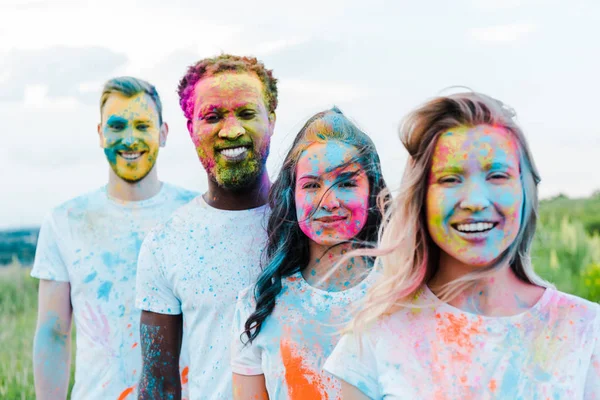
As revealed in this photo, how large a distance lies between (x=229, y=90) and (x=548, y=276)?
16.2 feet

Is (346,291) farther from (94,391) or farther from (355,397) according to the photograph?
(94,391)

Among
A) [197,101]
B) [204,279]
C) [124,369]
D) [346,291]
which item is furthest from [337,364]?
[124,369]

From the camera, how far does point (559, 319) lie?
108 inches

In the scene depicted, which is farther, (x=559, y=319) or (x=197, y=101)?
(x=197, y=101)

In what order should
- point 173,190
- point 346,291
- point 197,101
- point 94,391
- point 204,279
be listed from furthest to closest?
point 173,190, point 94,391, point 197,101, point 204,279, point 346,291

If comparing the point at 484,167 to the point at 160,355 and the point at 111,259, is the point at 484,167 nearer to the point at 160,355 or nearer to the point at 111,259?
the point at 160,355

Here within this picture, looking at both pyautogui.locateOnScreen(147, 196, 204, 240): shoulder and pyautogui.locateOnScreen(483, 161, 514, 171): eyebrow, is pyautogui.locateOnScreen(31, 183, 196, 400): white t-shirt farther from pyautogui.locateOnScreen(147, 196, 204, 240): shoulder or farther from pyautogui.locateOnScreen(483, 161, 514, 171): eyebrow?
pyautogui.locateOnScreen(483, 161, 514, 171): eyebrow

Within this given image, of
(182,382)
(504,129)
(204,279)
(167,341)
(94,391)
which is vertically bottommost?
(94,391)

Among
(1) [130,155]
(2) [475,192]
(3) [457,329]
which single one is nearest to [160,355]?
(1) [130,155]

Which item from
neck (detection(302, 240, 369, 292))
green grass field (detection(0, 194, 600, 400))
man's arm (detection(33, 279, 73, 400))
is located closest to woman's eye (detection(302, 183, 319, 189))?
neck (detection(302, 240, 369, 292))

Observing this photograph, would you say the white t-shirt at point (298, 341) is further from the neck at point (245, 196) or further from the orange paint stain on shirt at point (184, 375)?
the orange paint stain on shirt at point (184, 375)

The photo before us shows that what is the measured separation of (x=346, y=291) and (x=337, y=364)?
2.01 feet

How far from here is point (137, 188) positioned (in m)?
5.04

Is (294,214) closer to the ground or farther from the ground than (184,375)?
farther from the ground
